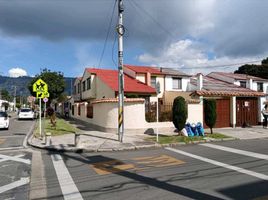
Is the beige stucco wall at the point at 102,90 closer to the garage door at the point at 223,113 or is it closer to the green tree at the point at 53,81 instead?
the garage door at the point at 223,113

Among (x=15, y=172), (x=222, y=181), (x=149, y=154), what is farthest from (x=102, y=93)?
(x=222, y=181)

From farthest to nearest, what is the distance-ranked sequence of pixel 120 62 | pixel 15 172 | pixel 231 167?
pixel 120 62 < pixel 231 167 < pixel 15 172

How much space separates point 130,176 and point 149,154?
12.6 ft

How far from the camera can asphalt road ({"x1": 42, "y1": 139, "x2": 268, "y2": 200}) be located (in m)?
6.49

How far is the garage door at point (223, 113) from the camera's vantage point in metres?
22.7

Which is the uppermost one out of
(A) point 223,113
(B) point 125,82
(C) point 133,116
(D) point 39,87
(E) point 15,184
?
(B) point 125,82

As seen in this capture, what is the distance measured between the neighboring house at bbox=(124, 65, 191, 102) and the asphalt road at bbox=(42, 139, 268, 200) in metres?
20.1

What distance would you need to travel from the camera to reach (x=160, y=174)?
27.4ft

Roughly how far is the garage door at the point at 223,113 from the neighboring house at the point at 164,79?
981 centimetres

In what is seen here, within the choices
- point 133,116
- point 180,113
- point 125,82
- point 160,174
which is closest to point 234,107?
point 180,113

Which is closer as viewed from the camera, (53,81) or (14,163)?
(14,163)

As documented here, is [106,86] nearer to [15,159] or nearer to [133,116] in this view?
[133,116]

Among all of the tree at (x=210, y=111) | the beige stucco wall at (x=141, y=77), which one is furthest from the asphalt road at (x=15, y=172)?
the beige stucco wall at (x=141, y=77)

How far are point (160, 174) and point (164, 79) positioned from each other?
86.9ft
